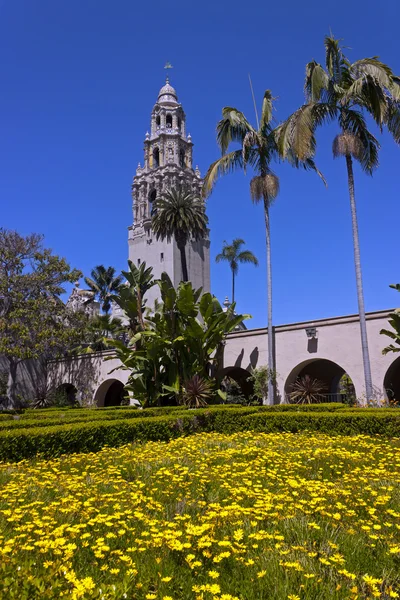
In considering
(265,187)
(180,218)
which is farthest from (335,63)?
(180,218)

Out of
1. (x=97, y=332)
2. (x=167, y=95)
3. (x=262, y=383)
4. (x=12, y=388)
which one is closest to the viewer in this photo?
(x=262, y=383)

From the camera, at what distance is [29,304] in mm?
33375

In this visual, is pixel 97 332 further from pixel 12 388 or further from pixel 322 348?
pixel 322 348

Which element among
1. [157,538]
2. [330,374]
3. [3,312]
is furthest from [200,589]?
[3,312]

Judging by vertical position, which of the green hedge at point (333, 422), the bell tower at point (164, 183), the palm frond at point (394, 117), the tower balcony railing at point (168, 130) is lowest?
the green hedge at point (333, 422)

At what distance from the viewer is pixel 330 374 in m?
31.1

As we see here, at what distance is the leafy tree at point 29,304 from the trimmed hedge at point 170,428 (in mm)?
20497

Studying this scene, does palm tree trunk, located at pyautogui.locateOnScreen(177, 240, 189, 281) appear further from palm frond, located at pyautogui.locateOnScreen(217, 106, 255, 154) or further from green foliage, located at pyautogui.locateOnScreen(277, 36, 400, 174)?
green foliage, located at pyautogui.locateOnScreen(277, 36, 400, 174)

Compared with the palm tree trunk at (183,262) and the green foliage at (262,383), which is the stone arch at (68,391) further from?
the green foliage at (262,383)

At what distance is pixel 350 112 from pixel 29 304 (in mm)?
24376

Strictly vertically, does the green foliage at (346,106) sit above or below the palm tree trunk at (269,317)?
above

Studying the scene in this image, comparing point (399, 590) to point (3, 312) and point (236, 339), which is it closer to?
point (236, 339)

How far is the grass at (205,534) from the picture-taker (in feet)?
11.1

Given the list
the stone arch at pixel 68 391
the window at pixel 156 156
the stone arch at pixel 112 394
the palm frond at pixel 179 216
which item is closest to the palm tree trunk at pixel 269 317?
the palm frond at pixel 179 216
